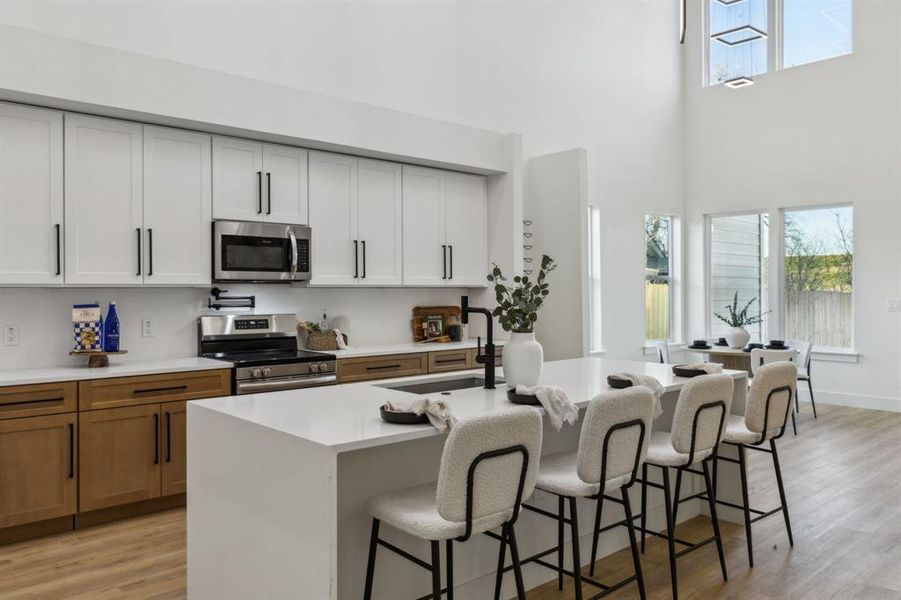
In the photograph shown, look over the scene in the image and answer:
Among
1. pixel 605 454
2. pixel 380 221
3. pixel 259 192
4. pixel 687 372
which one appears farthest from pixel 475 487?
pixel 380 221

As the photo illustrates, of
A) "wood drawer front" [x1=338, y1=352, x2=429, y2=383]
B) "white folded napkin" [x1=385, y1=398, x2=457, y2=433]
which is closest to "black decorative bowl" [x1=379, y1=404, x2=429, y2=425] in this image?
"white folded napkin" [x1=385, y1=398, x2=457, y2=433]

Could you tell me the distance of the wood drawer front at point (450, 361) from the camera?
5555 mm

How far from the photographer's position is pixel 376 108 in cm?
529

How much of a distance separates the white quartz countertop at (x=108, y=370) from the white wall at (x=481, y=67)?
0.41m

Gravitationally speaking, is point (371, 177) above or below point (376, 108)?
below

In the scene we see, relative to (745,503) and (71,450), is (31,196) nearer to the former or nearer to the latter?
(71,450)

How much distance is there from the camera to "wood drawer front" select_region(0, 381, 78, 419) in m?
3.59

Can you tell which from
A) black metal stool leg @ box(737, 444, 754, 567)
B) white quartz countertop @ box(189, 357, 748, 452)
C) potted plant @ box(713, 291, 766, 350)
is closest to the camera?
white quartz countertop @ box(189, 357, 748, 452)

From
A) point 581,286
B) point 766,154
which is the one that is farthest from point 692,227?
point 581,286

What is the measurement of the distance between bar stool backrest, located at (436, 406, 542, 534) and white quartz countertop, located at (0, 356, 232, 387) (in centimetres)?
258

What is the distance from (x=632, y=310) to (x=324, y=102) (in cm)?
478

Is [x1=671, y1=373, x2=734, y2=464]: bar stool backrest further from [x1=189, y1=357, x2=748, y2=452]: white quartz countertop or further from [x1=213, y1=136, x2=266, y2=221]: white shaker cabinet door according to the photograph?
[x1=213, y1=136, x2=266, y2=221]: white shaker cabinet door

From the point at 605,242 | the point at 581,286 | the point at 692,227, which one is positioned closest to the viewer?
the point at 581,286

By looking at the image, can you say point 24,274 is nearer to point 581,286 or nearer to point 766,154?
point 581,286
